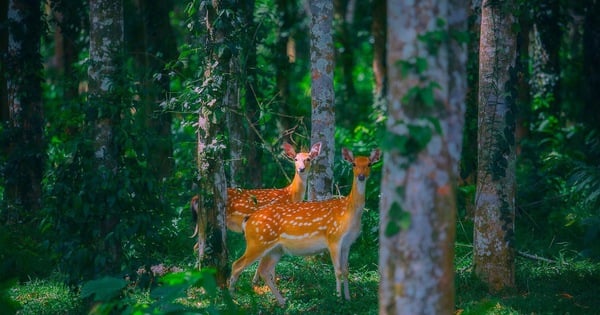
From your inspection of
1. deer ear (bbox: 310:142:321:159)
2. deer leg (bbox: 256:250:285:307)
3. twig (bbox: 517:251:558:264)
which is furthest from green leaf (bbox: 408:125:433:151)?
twig (bbox: 517:251:558:264)

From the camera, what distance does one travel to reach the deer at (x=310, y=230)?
9508mm

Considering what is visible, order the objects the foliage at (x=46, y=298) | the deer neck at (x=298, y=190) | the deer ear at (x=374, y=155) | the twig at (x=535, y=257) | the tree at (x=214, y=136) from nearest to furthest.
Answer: the foliage at (x=46, y=298) < the tree at (x=214, y=136) < the deer ear at (x=374, y=155) < the twig at (x=535, y=257) < the deer neck at (x=298, y=190)

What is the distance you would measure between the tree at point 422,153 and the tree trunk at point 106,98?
13.0ft

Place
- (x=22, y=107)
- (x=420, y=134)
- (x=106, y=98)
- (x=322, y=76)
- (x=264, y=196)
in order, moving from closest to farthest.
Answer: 1. (x=420, y=134)
2. (x=106, y=98)
3. (x=322, y=76)
4. (x=264, y=196)
5. (x=22, y=107)

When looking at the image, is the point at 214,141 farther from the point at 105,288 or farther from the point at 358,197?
the point at 105,288

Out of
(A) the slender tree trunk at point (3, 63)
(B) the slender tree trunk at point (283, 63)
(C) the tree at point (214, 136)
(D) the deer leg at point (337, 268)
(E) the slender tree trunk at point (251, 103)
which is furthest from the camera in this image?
(B) the slender tree trunk at point (283, 63)

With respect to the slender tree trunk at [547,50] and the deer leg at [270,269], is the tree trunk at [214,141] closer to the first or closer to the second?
the deer leg at [270,269]

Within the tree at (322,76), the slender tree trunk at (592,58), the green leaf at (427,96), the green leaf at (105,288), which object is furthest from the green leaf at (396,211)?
the slender tree trunk at (592,58)

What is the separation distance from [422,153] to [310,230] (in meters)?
4.81

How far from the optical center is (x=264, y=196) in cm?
1161

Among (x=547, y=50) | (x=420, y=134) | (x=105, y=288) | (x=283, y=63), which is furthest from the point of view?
(x=547, y=50)

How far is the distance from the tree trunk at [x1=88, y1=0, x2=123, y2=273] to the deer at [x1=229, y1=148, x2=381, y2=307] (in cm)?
178

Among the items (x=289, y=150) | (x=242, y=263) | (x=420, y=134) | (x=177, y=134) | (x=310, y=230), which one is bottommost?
(x=242, y=263)

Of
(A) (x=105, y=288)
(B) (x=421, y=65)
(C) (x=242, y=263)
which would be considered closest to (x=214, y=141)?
(C) (x=242, y=263)
